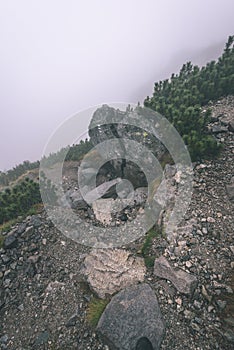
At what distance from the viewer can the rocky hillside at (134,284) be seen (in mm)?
6363

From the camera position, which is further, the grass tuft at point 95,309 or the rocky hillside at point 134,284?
the grass tuft at point 95,309

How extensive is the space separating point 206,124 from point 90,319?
9.35 meters

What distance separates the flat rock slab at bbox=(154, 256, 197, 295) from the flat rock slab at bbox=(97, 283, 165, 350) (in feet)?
2.25

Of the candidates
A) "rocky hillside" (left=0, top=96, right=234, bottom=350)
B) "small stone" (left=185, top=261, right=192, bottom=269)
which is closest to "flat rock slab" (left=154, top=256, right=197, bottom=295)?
"rocky hillside" (left=0, top=96, right=234, bottom=350)

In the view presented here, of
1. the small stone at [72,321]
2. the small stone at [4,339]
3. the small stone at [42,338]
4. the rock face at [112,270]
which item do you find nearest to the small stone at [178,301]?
the rock face at [112,270]

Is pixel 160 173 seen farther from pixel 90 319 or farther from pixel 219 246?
pixel 90 319

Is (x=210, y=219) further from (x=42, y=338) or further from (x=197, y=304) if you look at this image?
(x=42, y=338)

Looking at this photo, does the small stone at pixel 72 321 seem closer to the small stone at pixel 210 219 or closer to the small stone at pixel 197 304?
the small stone at pixel 197 304

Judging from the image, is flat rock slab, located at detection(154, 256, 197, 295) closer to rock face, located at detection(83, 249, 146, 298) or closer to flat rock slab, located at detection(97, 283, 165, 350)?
rock face, located at detection(83, 249, 146, 298)

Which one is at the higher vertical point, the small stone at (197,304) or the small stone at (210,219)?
the small stone at (210,219)

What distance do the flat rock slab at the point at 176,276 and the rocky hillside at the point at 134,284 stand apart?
1.1 inches

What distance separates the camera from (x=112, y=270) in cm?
818

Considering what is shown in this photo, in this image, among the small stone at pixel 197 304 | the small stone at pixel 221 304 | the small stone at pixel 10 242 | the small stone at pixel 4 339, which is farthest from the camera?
the small stone at pixel 10 242

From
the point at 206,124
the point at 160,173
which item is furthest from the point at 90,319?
the point at 206,124
